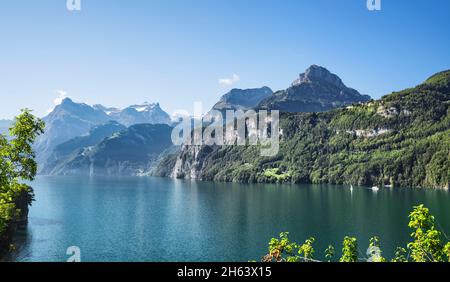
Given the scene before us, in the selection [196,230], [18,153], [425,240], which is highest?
[18,153]

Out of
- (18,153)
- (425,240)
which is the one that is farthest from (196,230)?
(425,240)

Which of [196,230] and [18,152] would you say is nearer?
[18,152]

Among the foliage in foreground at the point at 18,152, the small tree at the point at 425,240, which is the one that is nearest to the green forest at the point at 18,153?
the foliage in foreground at the point at 18,152

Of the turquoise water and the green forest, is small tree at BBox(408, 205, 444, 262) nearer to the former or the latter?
the green forest

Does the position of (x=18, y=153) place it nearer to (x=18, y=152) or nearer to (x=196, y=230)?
(x=18, y=152)

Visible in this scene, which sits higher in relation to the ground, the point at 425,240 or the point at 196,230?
the point at 425,240

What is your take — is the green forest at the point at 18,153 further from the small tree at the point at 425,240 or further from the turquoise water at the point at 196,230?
the turquoise water at the point at 196,230

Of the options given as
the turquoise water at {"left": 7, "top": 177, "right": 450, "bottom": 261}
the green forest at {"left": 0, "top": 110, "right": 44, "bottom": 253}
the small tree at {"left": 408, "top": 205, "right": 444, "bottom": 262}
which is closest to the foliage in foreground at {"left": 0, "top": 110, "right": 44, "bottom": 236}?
the green forest at {"left": 0, "top": 110, "right": 44, "bottom": 253}

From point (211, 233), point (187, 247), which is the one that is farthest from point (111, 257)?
point (211, 233)

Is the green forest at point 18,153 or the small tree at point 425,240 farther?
the green forest at point 18,153
